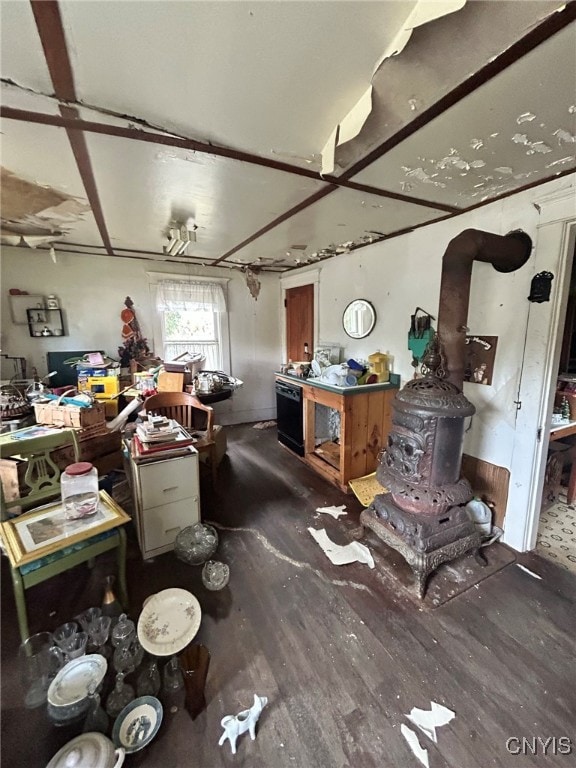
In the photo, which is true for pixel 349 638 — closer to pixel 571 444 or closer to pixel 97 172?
pixel 571 444

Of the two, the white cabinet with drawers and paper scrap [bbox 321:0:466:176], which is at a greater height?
paper scrap [bbox 321:0:466:176]

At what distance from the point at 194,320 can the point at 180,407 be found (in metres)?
1.65

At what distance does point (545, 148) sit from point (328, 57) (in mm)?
1135

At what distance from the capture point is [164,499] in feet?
6.19

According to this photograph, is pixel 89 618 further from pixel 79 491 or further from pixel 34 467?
pixel 34 467

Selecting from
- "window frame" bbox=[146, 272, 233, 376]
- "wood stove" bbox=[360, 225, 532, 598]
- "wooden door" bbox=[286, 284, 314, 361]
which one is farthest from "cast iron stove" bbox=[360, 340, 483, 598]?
"window frame" bbox=[146, 272, 233, 376]

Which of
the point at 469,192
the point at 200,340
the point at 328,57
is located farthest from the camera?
the point at 200,340

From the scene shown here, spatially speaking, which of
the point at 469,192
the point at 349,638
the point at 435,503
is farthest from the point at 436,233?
the point at 349,638

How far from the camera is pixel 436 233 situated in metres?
2.37

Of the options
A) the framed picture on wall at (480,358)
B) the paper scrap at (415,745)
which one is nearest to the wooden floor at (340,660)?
the paper scrap at (415,745)

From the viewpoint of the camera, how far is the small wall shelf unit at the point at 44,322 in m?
3.11

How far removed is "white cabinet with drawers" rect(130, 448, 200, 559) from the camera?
1819 millimetres

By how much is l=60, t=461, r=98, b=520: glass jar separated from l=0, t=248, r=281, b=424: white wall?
236 cm

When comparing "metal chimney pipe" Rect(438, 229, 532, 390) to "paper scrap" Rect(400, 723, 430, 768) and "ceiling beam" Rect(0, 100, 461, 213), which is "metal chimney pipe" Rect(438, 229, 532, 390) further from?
"paper scrap" Rect(400, 723, 430, 768)
